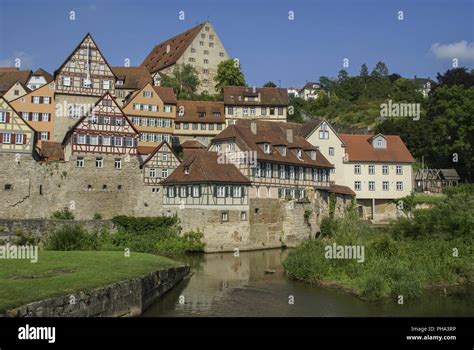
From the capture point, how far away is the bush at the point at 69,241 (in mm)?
34028

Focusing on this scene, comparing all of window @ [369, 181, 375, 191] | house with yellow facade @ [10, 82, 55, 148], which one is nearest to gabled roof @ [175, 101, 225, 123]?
house with yellow facade @ [10, 82, 55, 148]

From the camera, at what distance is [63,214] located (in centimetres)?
4588

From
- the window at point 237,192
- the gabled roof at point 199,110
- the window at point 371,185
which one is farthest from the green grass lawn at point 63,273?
the gabled roof at point 199,110

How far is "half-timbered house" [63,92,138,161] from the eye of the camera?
155ft

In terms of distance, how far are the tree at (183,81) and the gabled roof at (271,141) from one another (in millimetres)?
22478

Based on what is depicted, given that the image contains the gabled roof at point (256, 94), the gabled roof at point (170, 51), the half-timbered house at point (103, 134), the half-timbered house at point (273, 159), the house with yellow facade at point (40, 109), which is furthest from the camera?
the gabled roof at point (170, 51)

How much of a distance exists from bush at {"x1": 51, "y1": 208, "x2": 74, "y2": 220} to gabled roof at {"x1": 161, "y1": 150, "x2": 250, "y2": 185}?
7956 millimetres

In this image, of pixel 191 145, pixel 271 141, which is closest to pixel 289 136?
pixel 271 141

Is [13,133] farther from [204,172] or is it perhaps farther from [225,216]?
[225,216]

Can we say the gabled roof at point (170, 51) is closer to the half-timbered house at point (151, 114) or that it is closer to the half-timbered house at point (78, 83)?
the half-timbered house at point (151, 114)

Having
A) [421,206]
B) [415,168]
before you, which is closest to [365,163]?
[421,206]

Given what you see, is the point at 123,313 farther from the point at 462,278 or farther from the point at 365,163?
the point at 365,163

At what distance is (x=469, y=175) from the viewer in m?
67.8

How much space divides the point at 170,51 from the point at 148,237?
2147 inches
